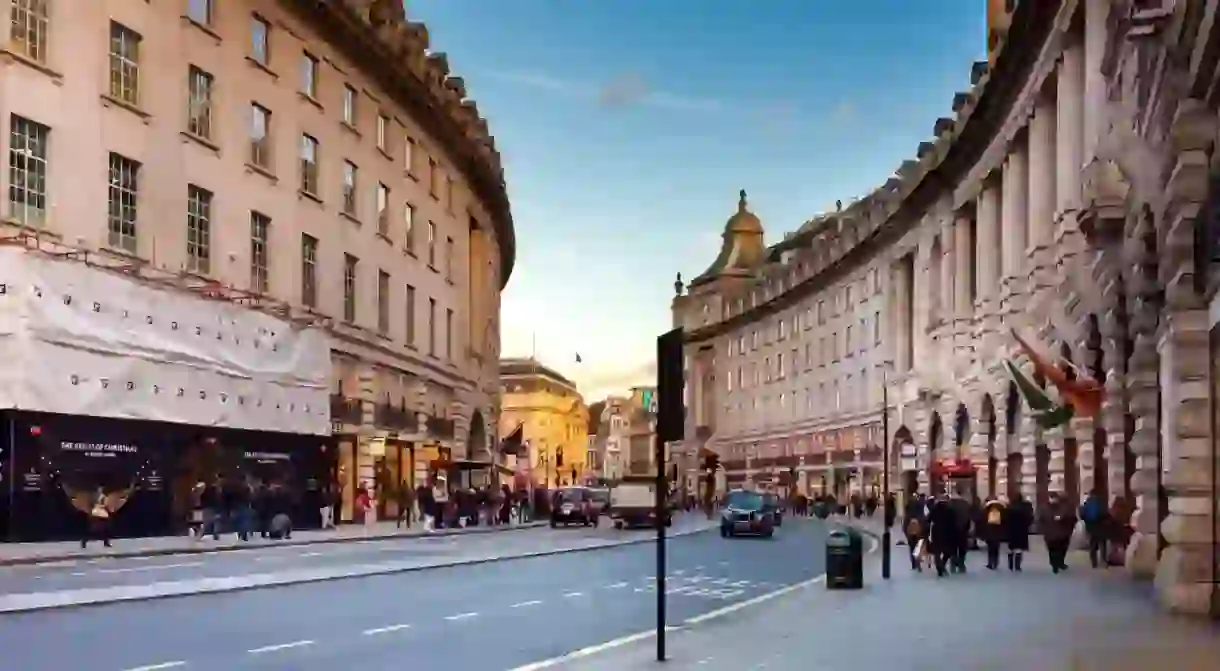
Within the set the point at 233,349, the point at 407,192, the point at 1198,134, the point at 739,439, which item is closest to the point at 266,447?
the point at 233,349

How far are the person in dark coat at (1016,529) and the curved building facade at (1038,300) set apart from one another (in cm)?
211

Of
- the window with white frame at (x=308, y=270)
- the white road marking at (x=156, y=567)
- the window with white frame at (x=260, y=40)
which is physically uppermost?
the window with white frame at (x=260, y=40)

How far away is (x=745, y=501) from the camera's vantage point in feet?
187

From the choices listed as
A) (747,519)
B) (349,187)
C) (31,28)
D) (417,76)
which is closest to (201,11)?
(31,28)

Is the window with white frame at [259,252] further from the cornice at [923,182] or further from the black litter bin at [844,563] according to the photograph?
the black litter bin at [844,563]

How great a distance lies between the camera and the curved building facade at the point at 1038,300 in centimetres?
2095

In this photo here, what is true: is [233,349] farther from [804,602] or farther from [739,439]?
[739,439]

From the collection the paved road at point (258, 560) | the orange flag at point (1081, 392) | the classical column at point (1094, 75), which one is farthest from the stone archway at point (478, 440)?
the orange flag at point (1081, 392)

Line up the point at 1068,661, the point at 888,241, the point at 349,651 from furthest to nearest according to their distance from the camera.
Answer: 1. the point at 888,241
2. the point at 349,651
3. the point at 1068,661

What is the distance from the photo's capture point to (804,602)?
933 inches

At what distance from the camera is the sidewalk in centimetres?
1530

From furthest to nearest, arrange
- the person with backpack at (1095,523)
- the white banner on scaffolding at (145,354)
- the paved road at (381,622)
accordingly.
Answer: the white banner on scaffolding at (145,354) < the person with backpack at (1095,523) < the paved road at (381,622)

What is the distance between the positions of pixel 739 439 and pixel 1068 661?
11259 cm

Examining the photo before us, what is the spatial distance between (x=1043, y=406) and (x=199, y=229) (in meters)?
23.4
